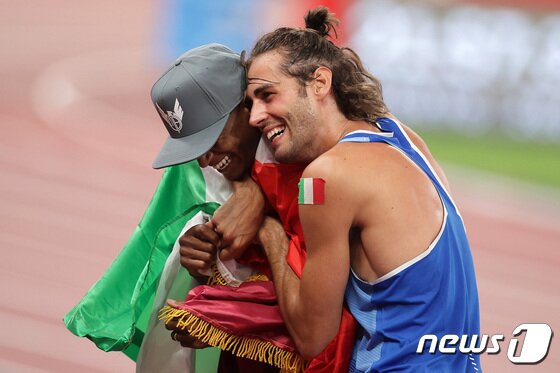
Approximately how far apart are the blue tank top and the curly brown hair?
192 mm

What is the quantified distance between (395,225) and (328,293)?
30 cm

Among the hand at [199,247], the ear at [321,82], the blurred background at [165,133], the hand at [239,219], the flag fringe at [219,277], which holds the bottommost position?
the blurred background at [165,133]

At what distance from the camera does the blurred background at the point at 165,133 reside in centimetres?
604

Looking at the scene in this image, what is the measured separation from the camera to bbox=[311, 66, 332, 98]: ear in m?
3.49

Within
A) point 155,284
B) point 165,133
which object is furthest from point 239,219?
point 165,133

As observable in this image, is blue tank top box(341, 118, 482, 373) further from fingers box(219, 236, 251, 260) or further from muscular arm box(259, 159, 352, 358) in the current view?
fingers box(219, 236, 251, 260)

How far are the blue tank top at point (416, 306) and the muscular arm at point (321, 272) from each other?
0.11m

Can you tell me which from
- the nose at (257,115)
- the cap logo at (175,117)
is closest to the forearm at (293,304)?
the nose at (257,115)

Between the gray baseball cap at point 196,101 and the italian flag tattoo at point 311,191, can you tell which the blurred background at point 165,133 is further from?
the italian flag tattoo at point 311,191

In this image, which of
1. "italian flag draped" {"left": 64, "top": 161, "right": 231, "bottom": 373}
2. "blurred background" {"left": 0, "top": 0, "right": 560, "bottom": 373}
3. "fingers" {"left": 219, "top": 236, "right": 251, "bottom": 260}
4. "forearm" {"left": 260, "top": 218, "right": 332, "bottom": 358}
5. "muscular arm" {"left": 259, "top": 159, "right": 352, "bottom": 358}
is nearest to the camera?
"muscular arm" {"left": 259, "top": 159, "right": 352, "bottom": 358}

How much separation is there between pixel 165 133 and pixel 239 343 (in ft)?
16.5

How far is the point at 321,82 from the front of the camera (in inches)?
138

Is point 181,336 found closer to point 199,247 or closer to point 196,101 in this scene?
point 199,247

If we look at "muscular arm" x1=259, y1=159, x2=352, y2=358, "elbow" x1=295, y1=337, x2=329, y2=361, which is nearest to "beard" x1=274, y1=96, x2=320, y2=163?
"muscular arm" x1=259, y1=159, x2=352, y2=358
